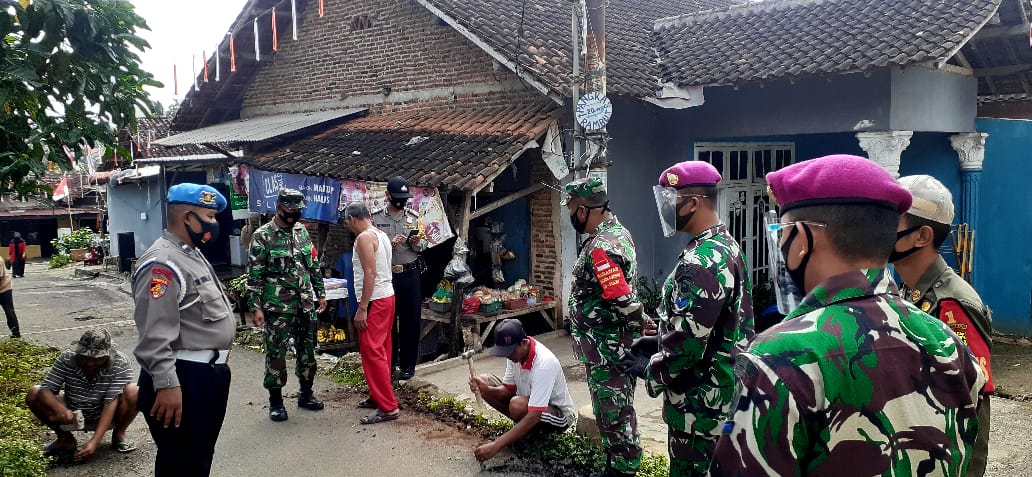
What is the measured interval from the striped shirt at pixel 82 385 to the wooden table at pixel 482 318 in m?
3.76

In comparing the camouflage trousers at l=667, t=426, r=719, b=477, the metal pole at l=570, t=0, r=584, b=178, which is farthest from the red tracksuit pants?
the camouflage trousers at l=667, t=426, r=719, b=477

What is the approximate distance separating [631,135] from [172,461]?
7092mm

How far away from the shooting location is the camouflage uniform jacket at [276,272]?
19.0 ft

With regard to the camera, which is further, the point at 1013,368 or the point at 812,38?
the point at 812,38

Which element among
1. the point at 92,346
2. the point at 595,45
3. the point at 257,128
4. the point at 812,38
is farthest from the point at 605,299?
the point at 257,128

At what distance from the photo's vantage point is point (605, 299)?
4.00 metres

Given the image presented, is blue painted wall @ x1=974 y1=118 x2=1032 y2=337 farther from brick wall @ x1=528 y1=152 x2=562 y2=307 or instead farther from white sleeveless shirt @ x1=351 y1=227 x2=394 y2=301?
white sleeveless shirt @ x1=351 y1=227 x2=394 y2=301

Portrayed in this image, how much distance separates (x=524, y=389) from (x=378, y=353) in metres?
1.46

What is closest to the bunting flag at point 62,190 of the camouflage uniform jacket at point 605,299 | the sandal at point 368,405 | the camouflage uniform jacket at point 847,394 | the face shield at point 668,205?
the sandal at point 368,405

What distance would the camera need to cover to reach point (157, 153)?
57.0 feet

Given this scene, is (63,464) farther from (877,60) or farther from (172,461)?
(877,60)

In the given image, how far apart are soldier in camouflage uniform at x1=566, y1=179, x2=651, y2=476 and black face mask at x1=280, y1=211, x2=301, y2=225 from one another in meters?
2.67

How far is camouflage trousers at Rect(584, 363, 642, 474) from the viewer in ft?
13.2

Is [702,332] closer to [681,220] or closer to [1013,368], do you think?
[681,220]
